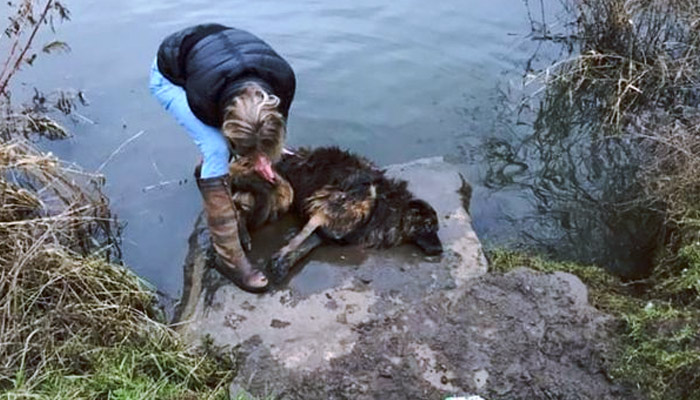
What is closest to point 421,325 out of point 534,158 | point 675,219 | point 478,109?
point 675,219

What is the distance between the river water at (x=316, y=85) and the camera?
637cm

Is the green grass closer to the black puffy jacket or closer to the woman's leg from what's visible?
the woman's leg

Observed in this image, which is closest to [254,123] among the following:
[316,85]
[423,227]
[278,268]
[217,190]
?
[217,190]

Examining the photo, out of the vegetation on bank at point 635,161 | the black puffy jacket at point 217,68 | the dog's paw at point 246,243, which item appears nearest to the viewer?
the vegetation on bank at point 635,161

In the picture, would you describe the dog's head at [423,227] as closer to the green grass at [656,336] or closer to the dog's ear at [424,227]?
the dog's ear at [424,227]

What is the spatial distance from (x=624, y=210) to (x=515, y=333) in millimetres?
2199

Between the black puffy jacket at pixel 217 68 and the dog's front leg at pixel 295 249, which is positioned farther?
the dog's front leg at pixel 295 249

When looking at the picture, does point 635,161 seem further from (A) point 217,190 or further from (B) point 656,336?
(A) point 217,190

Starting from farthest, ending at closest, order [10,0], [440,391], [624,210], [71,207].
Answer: [10,0], [624,210], [71,207], [440,391]

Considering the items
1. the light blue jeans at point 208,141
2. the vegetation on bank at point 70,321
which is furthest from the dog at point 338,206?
the vegetation on bank at point 70,321

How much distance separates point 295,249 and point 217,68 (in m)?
1.32

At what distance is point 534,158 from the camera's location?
698 centimetres

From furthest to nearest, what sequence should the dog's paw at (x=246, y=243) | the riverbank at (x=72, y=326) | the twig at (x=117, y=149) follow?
the twig at (x=117, y=149)
the dog's paw at (x=246, y=243)
the riverbank at (x=72, y=326)

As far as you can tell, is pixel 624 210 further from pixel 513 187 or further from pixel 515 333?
pixel 515 333
